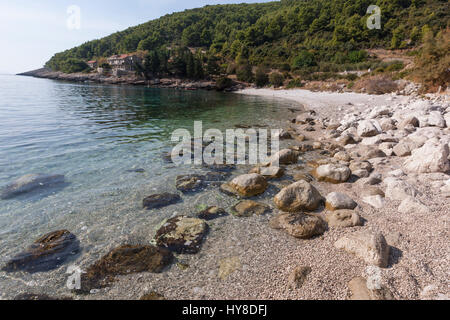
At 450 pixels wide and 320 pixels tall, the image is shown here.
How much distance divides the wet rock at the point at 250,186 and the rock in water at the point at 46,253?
3.98m

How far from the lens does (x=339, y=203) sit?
508 centimetres

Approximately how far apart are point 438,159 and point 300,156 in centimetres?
438

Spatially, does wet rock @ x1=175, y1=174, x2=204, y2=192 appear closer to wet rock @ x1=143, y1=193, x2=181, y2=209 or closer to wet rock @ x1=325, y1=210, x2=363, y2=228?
wet rock @ x1=143, y1=193, x2=181, y2=209

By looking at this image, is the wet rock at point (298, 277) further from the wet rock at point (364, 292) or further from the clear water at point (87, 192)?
the clear water at point (87, 192)

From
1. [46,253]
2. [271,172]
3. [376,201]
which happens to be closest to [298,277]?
[376,201]

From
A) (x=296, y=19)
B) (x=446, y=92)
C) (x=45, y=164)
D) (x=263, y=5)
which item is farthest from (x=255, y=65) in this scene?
(x=263, y=5)

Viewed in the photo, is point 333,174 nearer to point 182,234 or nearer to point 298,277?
point 298,277

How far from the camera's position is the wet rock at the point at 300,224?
427 centimetres

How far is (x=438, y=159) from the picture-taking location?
5785 millimetres

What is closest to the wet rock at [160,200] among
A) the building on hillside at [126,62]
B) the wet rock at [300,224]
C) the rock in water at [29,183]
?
the wet rock at [300,224]

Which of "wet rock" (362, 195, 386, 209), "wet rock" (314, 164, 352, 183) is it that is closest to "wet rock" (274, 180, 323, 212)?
"wet rock" (362, 195, 386, 209)

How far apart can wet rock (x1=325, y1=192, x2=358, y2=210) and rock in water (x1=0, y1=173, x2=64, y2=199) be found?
8.05 meters

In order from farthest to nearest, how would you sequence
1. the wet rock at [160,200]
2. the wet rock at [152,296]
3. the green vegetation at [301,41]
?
the green vegetation at [301,41] < the wet rock at [160,200] < the wet rock at [152,296]

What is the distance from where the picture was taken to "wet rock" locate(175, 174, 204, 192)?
6.58 m
